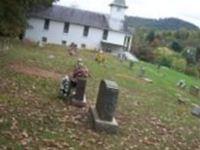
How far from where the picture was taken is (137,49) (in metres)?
83.4

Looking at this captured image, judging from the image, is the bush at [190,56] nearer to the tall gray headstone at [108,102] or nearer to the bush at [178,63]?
the bush at [178,63]

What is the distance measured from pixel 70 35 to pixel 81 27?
6.63 feet

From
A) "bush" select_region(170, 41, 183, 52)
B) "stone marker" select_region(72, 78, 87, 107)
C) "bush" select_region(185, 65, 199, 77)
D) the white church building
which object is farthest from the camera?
"bush" select_region(170, 41, 183, 52)

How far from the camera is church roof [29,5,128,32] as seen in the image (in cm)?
7250

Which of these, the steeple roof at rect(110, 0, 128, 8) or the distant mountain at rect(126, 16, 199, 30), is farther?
the distant mountain at rect(126, 16, 199, 30)

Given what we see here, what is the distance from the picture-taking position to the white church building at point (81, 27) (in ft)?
238

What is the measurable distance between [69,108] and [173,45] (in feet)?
299

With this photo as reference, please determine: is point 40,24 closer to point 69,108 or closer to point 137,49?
point 137,49

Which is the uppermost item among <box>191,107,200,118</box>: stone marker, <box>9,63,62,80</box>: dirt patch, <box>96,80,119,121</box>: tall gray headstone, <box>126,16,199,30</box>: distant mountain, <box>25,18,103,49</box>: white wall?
<box>126,16,199,30</box>: distant mountain

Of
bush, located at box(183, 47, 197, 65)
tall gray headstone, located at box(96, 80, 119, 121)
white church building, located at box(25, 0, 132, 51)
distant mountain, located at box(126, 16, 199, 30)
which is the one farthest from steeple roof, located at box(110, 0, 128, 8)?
distant mountain, located at box(126, 16, 199, 30)

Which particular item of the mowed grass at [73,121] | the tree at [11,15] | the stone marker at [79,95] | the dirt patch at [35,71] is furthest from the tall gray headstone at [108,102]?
the tree at [11,15]

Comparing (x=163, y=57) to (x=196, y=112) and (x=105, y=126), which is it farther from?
(x=105, y=126)

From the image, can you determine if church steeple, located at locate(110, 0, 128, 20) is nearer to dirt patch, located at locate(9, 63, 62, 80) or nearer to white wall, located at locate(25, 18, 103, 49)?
white wall, located at locate(25, 18, 103, 49)

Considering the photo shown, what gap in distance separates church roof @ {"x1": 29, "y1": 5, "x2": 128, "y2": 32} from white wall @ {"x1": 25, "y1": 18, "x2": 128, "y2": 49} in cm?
66
